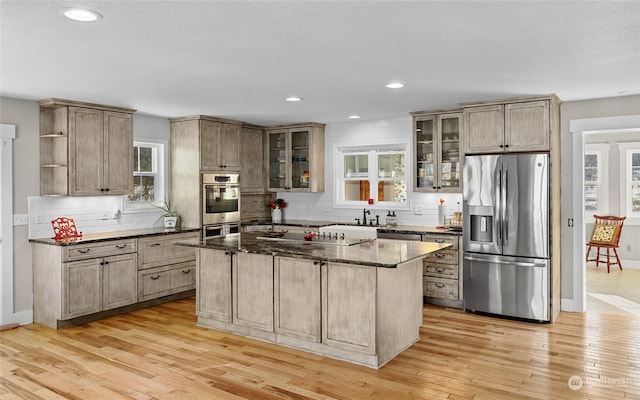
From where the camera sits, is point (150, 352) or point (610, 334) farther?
point (610, 334)

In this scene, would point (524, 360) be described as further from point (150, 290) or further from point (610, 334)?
point (150, 290)

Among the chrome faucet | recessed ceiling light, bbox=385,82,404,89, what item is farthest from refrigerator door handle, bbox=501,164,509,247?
the chrome faucet

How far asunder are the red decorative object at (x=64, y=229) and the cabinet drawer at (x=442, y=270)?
13.9 ft

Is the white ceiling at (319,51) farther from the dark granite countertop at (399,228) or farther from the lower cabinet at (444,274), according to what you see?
the lower cabinet at (444,274)

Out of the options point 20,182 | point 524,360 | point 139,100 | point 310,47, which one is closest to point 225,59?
point 310,47

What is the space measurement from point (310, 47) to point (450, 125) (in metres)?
3.30

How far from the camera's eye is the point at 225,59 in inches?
147

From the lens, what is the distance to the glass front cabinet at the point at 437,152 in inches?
243

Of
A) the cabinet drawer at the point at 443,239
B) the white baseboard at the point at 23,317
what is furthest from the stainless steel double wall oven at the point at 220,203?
the cabinet drawer at the point at 443,239

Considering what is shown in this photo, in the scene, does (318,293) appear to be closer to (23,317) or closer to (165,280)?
(165,280)

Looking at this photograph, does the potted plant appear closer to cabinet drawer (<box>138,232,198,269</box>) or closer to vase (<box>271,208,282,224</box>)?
cabinet drawer (<box>138,232,198,269</box>)

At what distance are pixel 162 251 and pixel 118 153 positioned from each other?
1.36m

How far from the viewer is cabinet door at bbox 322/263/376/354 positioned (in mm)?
3881

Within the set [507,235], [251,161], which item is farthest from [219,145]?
[507,235]
